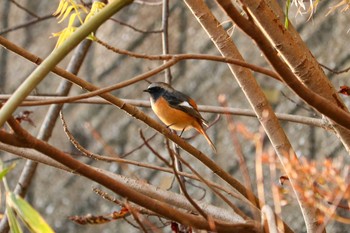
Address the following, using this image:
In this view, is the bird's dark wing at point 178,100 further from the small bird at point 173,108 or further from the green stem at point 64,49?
the green stem at point 64,49

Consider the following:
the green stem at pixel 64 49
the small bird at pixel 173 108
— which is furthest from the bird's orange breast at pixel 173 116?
the green stem at pixel 64 49

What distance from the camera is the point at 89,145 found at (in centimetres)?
539

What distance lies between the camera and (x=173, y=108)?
3600mm

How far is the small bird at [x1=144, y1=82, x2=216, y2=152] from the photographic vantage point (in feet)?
11.5

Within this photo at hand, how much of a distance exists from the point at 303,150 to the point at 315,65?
2852 millimetres

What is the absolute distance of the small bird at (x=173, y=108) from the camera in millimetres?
3516

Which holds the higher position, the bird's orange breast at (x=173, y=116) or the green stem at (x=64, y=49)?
the bird's orange breast at (x=173, y=116)

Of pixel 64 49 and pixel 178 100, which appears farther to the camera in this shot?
pixel 178 100

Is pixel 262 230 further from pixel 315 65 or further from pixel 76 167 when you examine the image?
pixel 315 65

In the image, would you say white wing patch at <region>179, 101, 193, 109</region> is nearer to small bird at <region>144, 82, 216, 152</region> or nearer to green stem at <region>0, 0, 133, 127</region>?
small bird at <region>144, 82, 216, 152</region>

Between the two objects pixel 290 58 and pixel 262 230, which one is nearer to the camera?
pixel 262 230

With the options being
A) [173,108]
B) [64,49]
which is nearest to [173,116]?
[173,108]

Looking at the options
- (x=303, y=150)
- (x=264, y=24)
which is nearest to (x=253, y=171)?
(x=303, y=150)

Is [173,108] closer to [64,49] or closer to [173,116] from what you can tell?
[173,116]
